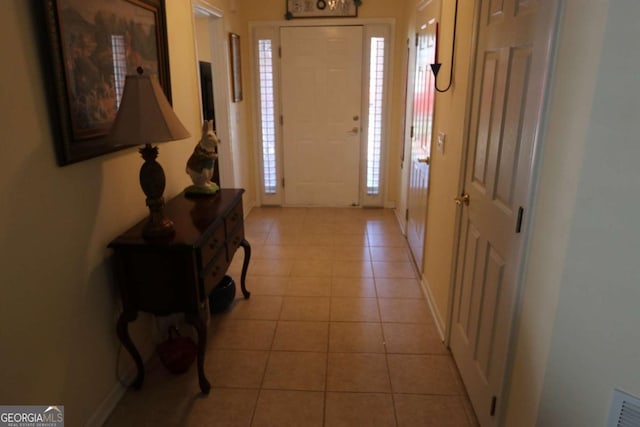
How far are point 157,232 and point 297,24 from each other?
11.4 ft

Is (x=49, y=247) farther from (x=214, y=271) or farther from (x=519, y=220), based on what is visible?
(x=519, y=220)

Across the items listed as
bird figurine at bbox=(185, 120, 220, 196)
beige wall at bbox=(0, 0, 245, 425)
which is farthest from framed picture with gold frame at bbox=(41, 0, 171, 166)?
bird figurine at bbox=(185, 120, 220, 196)

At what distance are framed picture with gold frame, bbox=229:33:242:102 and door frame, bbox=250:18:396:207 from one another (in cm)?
29

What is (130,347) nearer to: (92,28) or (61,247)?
(61,247)

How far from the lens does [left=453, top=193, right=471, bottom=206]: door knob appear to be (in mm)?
2107

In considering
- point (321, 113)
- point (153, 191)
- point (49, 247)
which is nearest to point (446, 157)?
point (153, 191)

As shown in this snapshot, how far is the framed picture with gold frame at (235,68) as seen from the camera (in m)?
4.20

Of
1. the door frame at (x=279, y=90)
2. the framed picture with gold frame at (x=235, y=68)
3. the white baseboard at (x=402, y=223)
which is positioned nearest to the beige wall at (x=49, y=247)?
the framed picture with gold frame at (x=235, y=68)

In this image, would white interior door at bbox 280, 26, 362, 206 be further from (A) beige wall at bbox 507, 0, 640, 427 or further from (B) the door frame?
(A) beige wall at bbox 507, 0, 640, 427

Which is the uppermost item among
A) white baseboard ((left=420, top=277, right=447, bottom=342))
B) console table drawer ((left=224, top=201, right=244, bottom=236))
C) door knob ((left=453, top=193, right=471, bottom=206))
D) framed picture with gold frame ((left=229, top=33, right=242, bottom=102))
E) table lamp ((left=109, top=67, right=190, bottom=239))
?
framed picture with gold frame ((left=229, top=33, right=242, bottom=102))

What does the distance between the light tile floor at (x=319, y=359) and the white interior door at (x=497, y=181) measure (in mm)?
291

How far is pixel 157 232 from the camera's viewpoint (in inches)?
76.4

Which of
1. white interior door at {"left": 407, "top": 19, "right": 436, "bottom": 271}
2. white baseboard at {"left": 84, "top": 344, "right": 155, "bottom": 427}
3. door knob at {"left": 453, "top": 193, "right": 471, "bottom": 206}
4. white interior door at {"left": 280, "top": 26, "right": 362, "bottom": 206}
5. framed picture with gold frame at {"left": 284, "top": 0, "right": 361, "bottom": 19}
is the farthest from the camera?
white interior door at {"left": 280, "top": 26, "right": 362, "bottom": 206}

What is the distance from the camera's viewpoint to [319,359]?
94.0 inches
